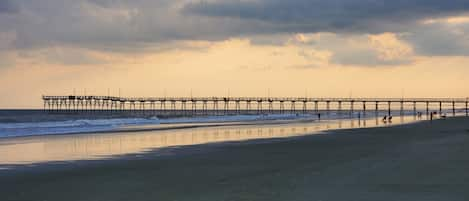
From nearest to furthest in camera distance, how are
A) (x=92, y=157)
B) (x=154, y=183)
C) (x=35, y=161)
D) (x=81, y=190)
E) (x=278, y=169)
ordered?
1. (x=81, y=190)
2. (x=154, y=183)
3. (x=278, y=169)
4. (x=35, y=161)
5. (x=92, y=157)

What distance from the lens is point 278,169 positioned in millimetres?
14672

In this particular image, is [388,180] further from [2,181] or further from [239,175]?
[2,181]

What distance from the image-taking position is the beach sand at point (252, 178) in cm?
1057

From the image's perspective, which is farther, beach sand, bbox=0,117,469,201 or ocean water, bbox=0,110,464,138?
ocean water, bbox=0,110,464,138

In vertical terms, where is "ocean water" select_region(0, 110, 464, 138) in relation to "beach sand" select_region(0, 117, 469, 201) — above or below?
below

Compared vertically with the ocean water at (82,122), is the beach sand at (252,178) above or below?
above

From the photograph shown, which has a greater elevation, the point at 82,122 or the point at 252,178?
the point at 252,178

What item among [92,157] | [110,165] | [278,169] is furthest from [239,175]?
[92,157]

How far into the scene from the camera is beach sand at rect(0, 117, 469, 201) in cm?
1057

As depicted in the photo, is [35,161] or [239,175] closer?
[239,175]

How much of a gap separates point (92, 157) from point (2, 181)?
5.99 metres

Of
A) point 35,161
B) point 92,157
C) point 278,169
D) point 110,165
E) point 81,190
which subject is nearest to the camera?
point 81,190

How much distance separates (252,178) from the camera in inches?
507

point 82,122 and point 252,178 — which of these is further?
point 82,122
